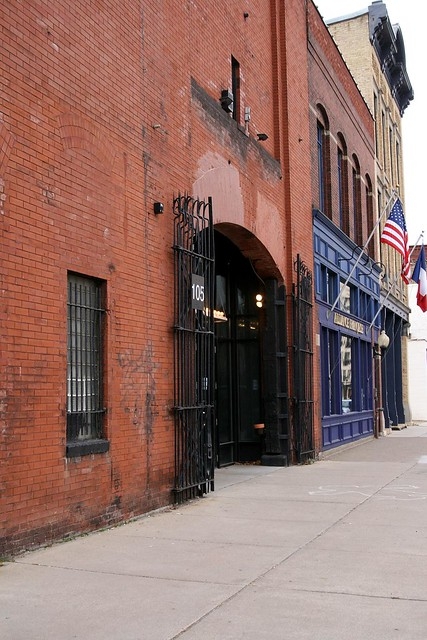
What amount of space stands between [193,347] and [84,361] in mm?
2576

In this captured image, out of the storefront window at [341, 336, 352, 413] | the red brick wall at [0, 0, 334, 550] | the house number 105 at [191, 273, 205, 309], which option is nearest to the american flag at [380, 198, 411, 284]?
the storefront window at [341, 336, 352, 413]

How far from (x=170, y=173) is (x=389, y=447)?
12759 mm

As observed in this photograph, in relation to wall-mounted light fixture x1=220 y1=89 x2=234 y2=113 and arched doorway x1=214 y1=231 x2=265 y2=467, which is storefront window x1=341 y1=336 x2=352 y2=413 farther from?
wall-mounted light fixture x1=220 y1=89 x2=234 y2=113

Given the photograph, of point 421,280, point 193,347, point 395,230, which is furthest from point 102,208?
point 421,280

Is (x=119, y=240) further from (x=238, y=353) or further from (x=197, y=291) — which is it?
(x=238, y=353)

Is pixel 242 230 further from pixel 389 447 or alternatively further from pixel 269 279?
pixel 389 447

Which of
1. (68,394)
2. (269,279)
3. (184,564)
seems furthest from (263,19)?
(184,564)

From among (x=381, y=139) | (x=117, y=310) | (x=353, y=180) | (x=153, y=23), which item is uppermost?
(x=381, y=139)

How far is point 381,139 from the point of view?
29312 mm

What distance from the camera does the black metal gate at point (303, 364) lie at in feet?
51.2

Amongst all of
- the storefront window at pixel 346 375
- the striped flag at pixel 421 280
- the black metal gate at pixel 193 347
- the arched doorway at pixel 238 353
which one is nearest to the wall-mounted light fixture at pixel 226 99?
the black metal gate at pixel 193 347

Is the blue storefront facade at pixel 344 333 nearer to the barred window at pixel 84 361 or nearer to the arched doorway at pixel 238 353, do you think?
the arched doorway at pixel 238 353

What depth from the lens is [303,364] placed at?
16.1 metres

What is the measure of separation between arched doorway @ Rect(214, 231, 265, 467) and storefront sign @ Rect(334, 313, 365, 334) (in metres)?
4.54
